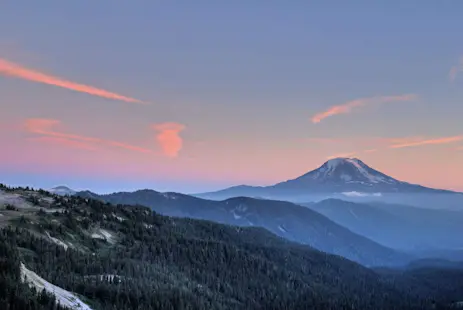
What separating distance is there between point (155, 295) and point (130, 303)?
24.7 metres

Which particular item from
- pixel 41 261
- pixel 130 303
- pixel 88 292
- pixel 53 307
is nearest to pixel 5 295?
pixel 53 307

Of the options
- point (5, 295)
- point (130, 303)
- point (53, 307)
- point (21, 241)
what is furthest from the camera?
point (21, 241)

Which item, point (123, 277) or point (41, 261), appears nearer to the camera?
point (41, 261)

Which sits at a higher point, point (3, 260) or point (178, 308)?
point (3, 260)

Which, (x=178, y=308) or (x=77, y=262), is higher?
(x=77, y=262)

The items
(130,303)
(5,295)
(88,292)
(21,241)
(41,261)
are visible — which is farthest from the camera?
(21,241)

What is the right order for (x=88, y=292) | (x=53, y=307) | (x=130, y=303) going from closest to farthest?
(x=53, y=307) < (x=88, y=292) < (x=130, y=303)

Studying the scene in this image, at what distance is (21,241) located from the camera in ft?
641

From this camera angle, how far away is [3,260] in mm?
81625

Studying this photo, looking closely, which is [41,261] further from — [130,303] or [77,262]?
[130,303]

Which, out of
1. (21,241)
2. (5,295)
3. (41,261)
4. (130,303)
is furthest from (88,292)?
(5,295)

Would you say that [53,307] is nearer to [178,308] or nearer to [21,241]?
[178,308]

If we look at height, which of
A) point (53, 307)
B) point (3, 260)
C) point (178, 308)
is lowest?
point (178, 308)

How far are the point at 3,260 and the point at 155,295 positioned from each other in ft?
372
